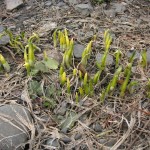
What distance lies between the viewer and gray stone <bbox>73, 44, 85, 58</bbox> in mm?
2268

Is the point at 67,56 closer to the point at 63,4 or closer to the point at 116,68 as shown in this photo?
the point at 116,68

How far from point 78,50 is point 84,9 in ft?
1.87

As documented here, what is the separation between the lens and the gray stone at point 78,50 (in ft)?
7.44

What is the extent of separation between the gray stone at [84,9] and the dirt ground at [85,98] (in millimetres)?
14

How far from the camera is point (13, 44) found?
91.0 inches

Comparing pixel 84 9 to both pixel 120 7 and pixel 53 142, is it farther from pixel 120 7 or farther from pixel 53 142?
pixel 53 142

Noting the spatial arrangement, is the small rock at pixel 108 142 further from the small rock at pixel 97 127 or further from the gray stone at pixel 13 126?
the gray stone at pixel 13 126

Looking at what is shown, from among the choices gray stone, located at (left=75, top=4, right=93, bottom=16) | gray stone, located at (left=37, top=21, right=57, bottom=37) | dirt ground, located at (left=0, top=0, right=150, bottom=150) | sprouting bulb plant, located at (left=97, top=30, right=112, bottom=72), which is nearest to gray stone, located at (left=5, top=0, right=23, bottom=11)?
dirt ground, located at (left=0, top=0, right=150, bottom=150)

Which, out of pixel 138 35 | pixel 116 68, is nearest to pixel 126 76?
pixel 116 68

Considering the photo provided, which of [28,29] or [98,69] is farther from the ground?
[28,29]

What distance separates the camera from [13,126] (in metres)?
1.83

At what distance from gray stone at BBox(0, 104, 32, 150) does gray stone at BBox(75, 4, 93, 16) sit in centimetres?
114

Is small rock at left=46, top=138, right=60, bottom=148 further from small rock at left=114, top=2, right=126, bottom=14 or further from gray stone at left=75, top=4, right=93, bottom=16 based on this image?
small rock at left=114, top=2, right=126, bottom=14

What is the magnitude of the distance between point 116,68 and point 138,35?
0.47 metres
